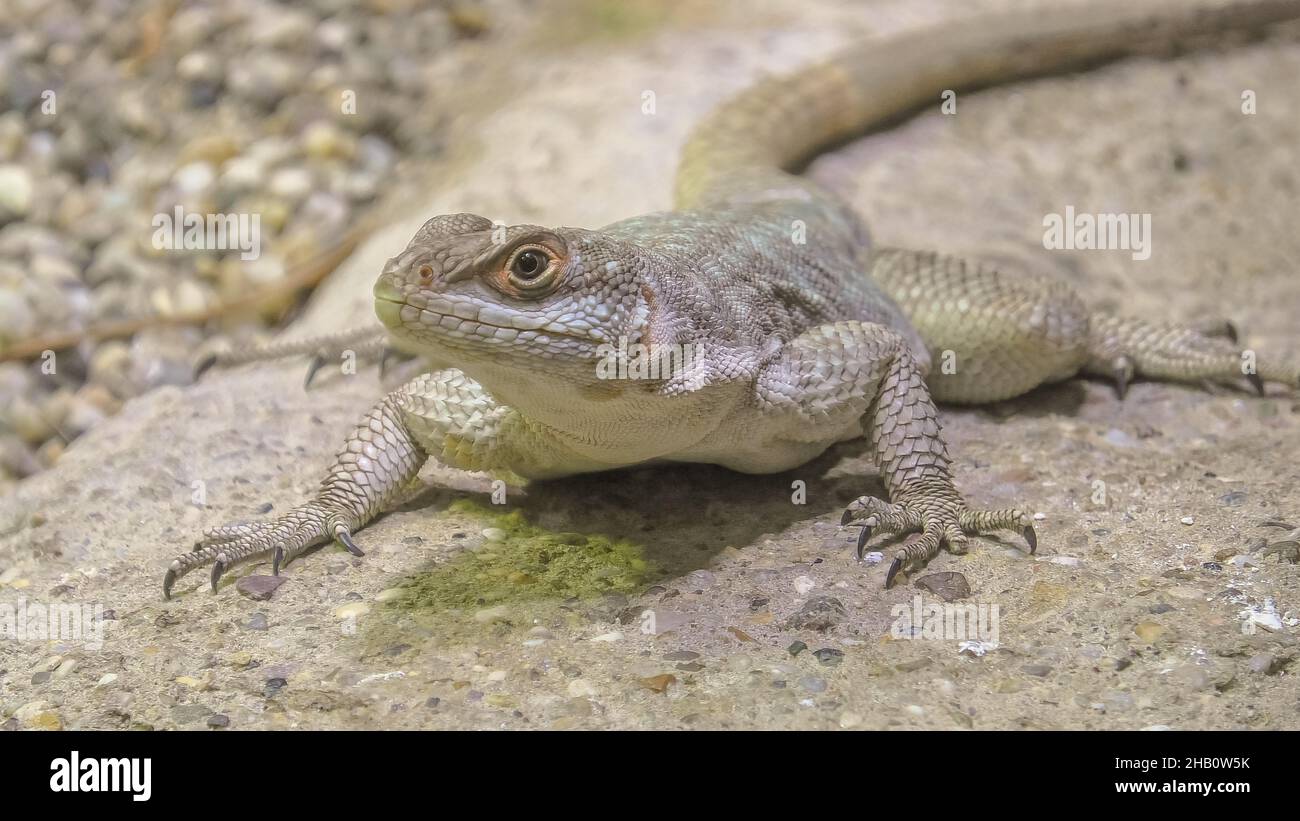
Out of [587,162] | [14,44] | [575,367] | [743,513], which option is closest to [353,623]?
[575,367]

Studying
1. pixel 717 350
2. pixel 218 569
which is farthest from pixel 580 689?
pixel 218 569
